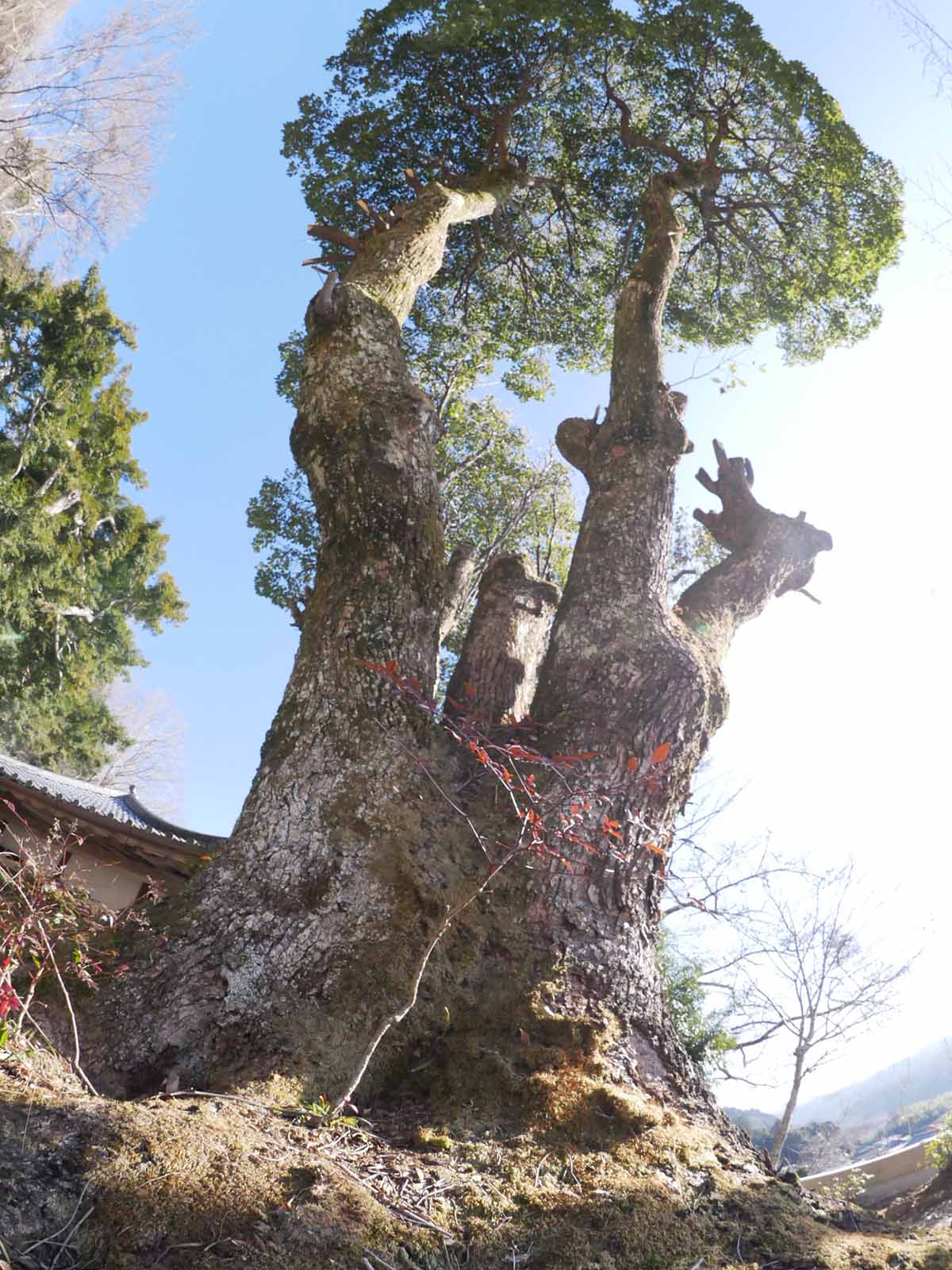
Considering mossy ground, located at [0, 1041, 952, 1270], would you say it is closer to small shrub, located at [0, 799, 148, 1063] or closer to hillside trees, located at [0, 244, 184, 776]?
small shrub, located at [0, 799, 148, 1063]

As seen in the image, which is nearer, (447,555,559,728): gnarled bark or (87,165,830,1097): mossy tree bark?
(87,165,830,1097): mossy tree bark

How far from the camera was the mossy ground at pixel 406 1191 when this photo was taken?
161cm

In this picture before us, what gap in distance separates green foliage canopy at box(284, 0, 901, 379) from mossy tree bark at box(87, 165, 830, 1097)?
4172mm

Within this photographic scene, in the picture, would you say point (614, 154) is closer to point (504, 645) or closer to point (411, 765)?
point (504, 645)

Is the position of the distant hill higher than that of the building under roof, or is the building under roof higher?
the building under roof

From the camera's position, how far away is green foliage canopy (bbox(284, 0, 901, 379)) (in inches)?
304

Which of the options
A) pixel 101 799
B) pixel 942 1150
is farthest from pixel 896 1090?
pixel 101 799

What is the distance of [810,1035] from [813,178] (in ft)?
43.2

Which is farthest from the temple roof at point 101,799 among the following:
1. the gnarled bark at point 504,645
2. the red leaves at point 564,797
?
the red leaves at point 564,797

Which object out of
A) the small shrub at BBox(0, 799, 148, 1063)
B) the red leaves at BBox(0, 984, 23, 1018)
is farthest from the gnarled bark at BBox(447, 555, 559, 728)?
the red leaves at BBox(0, 984, 23, 1018)

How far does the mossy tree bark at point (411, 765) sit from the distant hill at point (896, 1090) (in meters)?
19.2

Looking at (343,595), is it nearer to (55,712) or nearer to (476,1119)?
(476,1119)

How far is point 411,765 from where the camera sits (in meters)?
3.44

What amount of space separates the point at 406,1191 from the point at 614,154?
956cm
